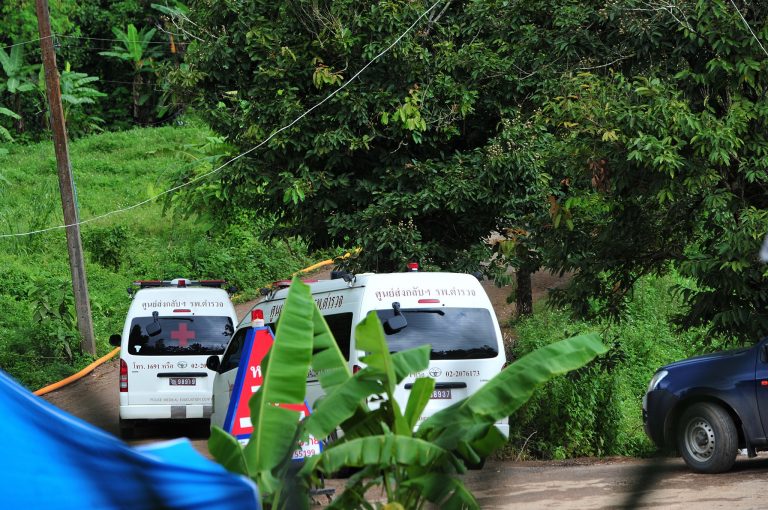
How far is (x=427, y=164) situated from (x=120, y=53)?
30.6 meters

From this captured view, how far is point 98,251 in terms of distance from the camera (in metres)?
27.2

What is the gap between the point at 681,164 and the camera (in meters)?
9.87

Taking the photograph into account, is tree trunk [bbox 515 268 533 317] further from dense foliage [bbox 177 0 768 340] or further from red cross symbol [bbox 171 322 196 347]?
red cross symbol [bbox 171 322 196 347]

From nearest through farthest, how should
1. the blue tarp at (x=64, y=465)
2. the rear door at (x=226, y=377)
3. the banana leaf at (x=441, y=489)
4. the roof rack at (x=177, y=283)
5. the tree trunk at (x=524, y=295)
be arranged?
1. the blue tarp at (x=64, y=465)
2. the banana leaf at (x=441, y=489)
3. the rear door at (x=226, y=377)
4. the roof rack at (x=177, y=283)
5. the tree trunk at (x=524, y=295)

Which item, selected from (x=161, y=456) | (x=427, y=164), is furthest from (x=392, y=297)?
(x=161, y=456)

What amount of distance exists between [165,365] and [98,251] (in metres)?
14.1

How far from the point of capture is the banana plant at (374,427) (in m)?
4.13

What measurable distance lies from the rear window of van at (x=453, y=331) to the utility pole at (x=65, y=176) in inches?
396

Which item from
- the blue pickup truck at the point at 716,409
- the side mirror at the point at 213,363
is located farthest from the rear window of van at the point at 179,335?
the blue pickup truck at the point at 716,409

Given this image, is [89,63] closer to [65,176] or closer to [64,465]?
[65,176]

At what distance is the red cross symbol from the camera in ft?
46.3

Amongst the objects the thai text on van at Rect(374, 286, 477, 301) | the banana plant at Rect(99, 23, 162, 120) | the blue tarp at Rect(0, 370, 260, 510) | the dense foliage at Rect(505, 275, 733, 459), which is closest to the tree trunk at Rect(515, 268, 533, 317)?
the dense foliage at Rect(505, 275, 733, 459)

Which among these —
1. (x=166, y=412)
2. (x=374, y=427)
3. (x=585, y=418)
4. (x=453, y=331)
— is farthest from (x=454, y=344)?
(x=374, y=427)

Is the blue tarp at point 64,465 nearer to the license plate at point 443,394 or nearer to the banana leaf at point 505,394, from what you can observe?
the banana leaf at point 505,394
